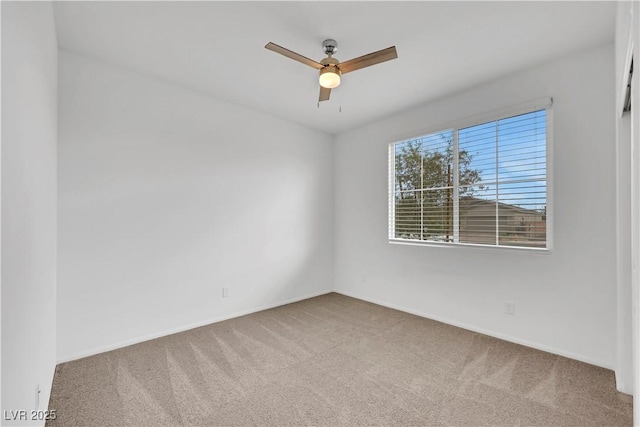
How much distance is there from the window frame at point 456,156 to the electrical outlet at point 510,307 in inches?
21.3

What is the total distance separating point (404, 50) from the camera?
2.57 meters

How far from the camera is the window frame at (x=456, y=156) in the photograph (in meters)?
2.78

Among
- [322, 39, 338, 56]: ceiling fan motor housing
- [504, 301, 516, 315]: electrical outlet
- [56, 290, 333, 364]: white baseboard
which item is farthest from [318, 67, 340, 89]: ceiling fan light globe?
[56, 290, 333, 364]: white baseboard

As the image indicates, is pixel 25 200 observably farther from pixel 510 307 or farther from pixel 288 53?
pixel 510 307

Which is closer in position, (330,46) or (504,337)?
(330,46)

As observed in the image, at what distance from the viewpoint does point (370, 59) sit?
2246 mm

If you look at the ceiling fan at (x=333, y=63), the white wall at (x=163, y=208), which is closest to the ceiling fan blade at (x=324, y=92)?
the ceiling fan at (x=333, y=63)

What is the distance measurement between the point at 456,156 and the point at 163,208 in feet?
11.0

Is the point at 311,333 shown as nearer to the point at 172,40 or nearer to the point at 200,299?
the point at 200,299

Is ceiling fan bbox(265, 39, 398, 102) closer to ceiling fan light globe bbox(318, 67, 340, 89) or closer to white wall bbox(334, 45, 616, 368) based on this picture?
ceiling fan light globe bbox(318, 67, 340, 89)

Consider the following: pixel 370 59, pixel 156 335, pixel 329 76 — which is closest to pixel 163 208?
pixel 156 335

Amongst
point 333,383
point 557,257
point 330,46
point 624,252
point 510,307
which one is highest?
point 330,46

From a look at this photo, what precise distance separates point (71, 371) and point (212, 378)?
1179 millimetres

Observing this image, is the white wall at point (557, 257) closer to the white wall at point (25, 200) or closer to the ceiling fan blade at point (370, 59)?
the ceiling fan blade at point (370, 59)
